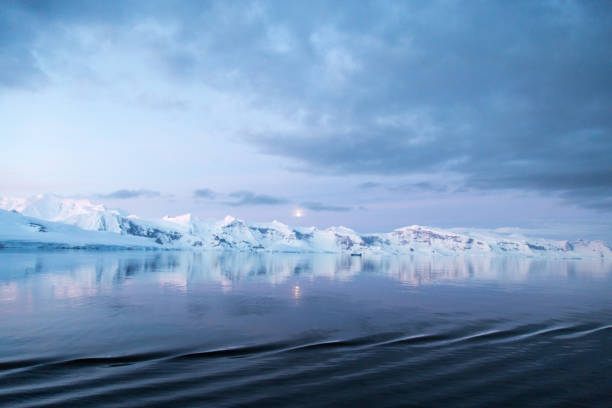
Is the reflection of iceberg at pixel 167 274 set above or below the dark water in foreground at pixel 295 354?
below

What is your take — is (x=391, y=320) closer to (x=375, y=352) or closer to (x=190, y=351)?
(x=375, y=352)

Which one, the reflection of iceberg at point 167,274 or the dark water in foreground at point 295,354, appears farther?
the reflection of iceberg at point 167,274

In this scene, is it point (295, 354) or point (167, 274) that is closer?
point (295, 354)

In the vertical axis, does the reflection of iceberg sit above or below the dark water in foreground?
below

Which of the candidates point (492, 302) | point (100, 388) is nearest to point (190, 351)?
point (100, 388)

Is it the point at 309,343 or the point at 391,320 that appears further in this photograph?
the point at 391,320

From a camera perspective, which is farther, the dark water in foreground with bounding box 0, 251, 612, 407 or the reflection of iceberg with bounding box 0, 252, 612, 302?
the reflection of iceberg with bounding box 0, 252, 612, 302

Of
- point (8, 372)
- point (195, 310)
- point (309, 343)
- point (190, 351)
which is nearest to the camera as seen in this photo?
point (8, 372)

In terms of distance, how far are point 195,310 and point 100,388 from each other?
48.4 feet

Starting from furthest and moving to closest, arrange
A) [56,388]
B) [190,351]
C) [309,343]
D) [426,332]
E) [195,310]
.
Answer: [195,310]
[426,332]
[309,343]
[190,351]
[56,388]

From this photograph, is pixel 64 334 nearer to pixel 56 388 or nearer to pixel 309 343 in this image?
pixel 56 388

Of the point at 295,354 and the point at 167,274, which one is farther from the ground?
the point at 295,354

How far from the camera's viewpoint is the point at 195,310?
25.8 m

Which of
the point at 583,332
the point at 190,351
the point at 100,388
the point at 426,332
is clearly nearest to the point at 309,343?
the point at 190,351
